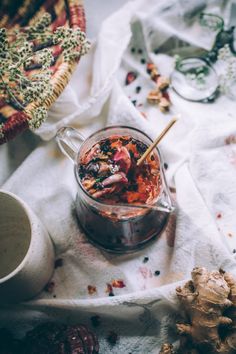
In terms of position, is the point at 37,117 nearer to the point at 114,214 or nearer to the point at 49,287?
the point at 114,214

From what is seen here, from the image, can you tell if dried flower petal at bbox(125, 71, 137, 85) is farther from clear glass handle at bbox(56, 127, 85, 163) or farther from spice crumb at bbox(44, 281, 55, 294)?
spice crumb at bbox(44, 281, 55, 294)

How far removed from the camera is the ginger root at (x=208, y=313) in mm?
783

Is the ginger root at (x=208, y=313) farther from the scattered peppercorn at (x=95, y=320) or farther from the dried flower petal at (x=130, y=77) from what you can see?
the dried flower petal at (x=130, y=77)

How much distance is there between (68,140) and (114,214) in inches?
6.6

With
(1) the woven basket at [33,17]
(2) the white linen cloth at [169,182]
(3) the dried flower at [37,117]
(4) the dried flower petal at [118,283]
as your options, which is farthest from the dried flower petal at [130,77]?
(4) the dried flower petal at [118,283]

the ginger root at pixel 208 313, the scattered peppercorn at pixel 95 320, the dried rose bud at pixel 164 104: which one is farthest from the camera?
the dried rose bud at pixel 164 104

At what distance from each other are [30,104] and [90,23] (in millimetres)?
366

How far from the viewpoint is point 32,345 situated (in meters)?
0.83

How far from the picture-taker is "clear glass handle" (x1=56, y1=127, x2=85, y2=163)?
0.88 metres

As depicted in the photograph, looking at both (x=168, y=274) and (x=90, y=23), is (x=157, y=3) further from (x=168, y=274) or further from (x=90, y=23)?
(x=168, y=274)

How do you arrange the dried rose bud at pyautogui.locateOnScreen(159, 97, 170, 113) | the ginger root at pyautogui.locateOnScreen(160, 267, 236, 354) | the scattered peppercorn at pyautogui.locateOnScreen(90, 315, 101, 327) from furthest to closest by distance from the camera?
the dried rose bud at pyautogui.locateOnScreen(159, 97, 170, 113)
the scattered peppercorn at pyautogui.locateOnScreen(90, 315, 101, 327)
the ginger root at pyautogui.locateOnScreen(160, 267, 236, 354)

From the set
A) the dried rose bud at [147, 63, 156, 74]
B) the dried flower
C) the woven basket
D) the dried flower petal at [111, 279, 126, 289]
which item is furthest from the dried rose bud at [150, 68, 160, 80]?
the dried flower petal at [111, 279, 126, 289]

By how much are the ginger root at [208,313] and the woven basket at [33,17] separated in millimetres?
393

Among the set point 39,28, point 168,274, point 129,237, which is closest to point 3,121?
point 39,28
